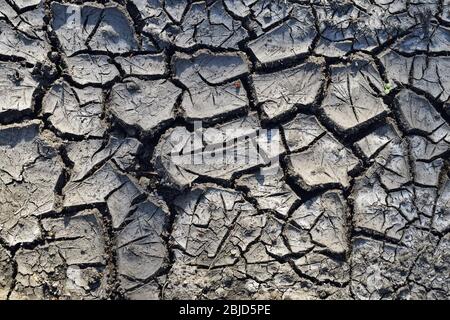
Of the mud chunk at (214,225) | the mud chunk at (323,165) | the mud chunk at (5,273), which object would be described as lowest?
the mud chunk at (5,273)

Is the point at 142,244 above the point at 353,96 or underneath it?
underneath

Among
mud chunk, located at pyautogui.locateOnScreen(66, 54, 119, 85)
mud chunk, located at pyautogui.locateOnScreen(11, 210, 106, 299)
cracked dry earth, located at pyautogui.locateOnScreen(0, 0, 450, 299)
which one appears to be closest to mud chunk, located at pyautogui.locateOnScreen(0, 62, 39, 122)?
cracked dry earth, located at pyautogui.locateOnScreen(0, 0, 450, 299)

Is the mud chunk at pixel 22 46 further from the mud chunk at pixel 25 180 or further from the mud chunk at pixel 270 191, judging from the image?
the mud chunk at pixel 270 191

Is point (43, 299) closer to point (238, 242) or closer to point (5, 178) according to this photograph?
point (5, 178)

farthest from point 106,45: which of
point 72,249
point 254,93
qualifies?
point 72,249

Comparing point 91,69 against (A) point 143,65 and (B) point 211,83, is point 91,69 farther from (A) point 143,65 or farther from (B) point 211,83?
(B) point 211,83

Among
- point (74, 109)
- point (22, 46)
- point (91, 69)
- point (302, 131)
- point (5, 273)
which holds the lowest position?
point (5, 273)

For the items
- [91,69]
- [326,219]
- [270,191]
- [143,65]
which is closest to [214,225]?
[270,191]

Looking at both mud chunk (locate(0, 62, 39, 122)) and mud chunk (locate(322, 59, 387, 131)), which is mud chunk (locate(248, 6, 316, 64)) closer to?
mud chunk (locate(322, 59, 387, 131))

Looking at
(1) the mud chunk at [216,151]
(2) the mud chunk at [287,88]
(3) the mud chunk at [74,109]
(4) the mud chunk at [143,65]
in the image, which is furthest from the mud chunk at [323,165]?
(3) the mud chunk at [74,109]
